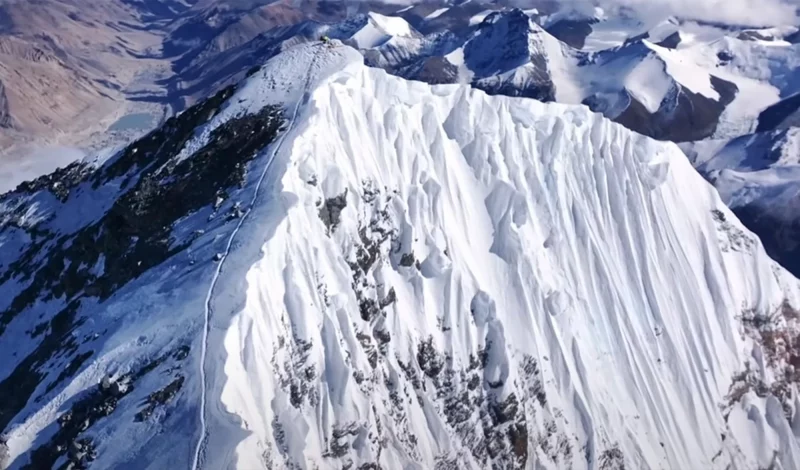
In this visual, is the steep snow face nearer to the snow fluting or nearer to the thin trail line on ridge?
the snow fluting

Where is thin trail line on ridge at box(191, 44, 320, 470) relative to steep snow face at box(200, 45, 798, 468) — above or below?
above

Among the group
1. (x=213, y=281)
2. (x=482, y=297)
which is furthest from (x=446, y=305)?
(x=213, y=281)

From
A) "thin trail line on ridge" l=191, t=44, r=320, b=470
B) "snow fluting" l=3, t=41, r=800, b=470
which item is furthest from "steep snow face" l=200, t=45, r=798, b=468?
"thin trail line on ridge" l=191, t=44, r=320, b=470

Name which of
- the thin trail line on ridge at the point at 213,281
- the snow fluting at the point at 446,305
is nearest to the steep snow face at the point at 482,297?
the snow fluting at the point at 446,305

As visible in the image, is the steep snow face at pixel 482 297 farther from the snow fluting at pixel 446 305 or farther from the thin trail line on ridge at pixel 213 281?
the thin trail line on ridge at pixel 213 281

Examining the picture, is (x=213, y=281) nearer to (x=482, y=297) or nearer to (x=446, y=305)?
(x=446, y=305)

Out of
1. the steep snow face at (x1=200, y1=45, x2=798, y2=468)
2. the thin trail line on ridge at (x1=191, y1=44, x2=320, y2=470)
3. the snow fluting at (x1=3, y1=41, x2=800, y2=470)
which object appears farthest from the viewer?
the steep snow face at (x1=200, y1=45, x2=798, y2=468)

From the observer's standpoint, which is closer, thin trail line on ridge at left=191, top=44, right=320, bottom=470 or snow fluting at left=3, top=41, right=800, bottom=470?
thin trail line on ridge at left=191, top=44, right=320, bottom=470

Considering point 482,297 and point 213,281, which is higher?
point 213,281
